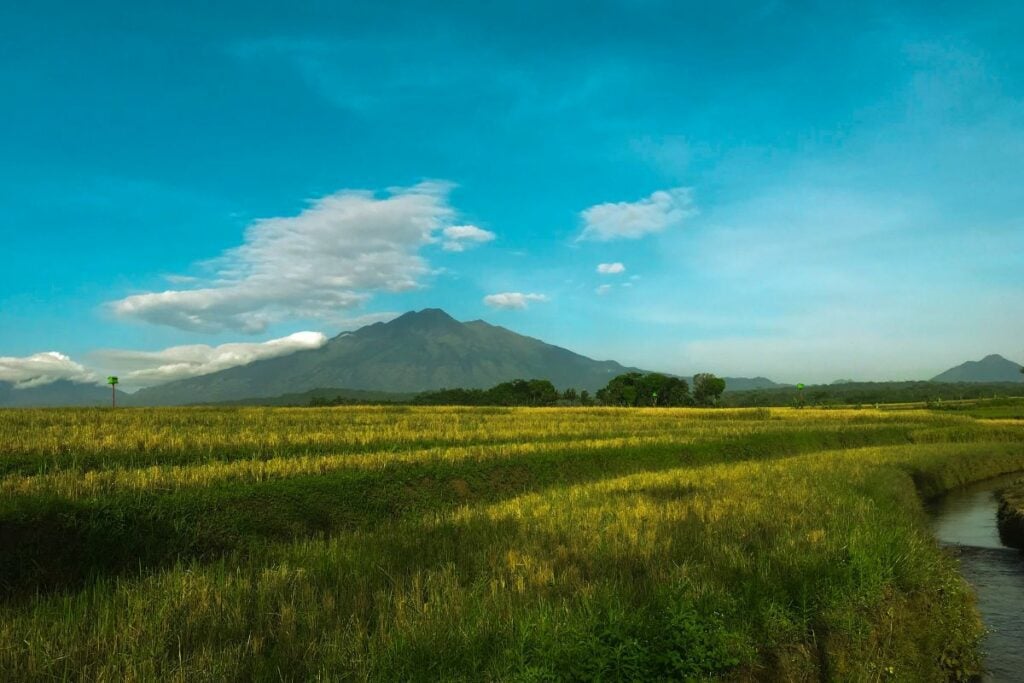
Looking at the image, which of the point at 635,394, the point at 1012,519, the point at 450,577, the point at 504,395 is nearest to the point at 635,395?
the point at 635,394

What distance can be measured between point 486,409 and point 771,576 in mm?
59259

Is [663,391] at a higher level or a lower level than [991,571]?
higher

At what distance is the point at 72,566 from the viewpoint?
10062mm

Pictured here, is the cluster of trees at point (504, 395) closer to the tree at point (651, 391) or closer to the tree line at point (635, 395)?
the tree line at point (635, 395)

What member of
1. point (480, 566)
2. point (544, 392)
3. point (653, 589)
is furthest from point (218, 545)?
point (544, 392)

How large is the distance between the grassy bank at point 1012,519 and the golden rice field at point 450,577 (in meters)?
2.79

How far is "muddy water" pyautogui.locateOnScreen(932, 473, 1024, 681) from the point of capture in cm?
930

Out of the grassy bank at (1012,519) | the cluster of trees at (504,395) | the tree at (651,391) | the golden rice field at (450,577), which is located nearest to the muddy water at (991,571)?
the grassy bank at (1012,519)

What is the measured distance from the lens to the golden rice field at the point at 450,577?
228 inches

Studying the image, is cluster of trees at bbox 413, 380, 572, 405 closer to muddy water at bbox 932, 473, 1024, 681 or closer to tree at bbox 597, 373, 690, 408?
tree at bbox 597, 373, 690, 408

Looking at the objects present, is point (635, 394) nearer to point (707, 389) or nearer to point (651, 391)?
point (651, 391)

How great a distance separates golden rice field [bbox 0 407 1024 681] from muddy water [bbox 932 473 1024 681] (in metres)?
0.50

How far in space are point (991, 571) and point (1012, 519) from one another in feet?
18.0

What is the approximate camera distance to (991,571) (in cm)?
1390
